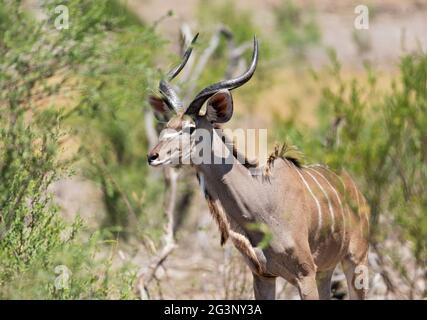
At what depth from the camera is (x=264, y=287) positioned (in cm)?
457

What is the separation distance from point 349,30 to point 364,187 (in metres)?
13.6

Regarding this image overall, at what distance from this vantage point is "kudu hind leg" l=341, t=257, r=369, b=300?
4.86m

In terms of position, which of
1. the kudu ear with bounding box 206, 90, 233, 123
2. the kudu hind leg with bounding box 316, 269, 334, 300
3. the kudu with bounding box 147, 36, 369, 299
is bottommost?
the kudu hind leg with bounding box 316, 269, 334, 300

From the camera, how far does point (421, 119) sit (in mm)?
5637

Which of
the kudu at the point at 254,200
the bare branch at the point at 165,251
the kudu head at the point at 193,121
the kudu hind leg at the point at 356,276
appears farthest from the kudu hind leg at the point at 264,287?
the bare branch at the point at 165,251

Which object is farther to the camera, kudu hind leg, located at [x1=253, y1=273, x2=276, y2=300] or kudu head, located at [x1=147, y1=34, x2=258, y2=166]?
kudu hind leg, located at [x1=253, y1=273, x2=276, y2=300]

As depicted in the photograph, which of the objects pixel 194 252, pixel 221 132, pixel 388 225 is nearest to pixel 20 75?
pixel 221 132

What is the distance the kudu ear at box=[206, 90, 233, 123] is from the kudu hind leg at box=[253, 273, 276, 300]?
77 cm

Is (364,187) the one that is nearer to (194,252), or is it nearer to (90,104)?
(90,104)

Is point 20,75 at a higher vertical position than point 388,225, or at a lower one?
higher

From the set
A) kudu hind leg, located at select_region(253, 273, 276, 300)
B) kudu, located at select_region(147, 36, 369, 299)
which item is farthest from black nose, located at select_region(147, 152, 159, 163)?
kudu hind leg, located at select_region(253, 273, 276, 300)

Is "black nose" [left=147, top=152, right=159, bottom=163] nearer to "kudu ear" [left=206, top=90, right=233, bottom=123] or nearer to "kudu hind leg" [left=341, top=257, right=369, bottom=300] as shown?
"kudu ear" [left=206, top=90, right=233, bottom=123]

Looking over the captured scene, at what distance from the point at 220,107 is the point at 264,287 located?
34.7 inches
